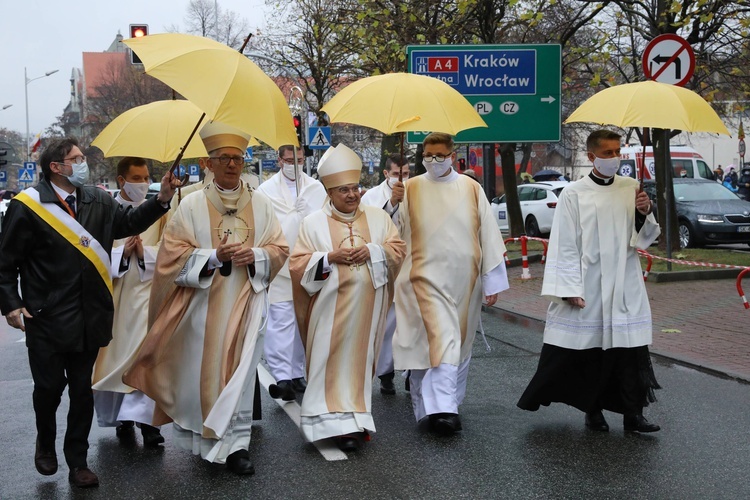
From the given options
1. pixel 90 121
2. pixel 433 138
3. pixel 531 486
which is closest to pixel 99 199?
pixel 433 138

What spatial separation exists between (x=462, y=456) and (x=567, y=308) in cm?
127

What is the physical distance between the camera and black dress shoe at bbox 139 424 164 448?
677cm

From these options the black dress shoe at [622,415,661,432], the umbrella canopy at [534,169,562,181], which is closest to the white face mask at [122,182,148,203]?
the black dress shoe at [622,415,661,432]

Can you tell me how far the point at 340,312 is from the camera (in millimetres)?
6691

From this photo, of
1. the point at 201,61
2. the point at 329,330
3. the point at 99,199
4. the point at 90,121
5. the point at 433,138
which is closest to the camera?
the point at 201,61

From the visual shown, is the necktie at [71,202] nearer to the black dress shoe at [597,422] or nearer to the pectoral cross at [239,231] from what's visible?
the pectoral cross at [239,231]

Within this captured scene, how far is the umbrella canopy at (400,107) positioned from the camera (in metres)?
6.66

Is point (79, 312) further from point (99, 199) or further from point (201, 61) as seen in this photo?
point (201, 61)

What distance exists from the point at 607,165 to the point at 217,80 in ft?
8.73

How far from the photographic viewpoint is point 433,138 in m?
7.24

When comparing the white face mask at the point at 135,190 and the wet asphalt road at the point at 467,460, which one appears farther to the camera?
the white face mask at the point at 135,190

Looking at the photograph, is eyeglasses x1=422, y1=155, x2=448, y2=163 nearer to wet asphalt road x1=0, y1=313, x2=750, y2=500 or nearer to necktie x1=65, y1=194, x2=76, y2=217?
wet asphalt road x1=0, y1=313, x2=750, y2=500

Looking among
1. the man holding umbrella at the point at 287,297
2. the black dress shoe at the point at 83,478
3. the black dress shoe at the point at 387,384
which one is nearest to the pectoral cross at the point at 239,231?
the man holding umbrella at the point at 287,297

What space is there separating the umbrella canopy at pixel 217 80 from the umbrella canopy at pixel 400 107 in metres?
0.87
